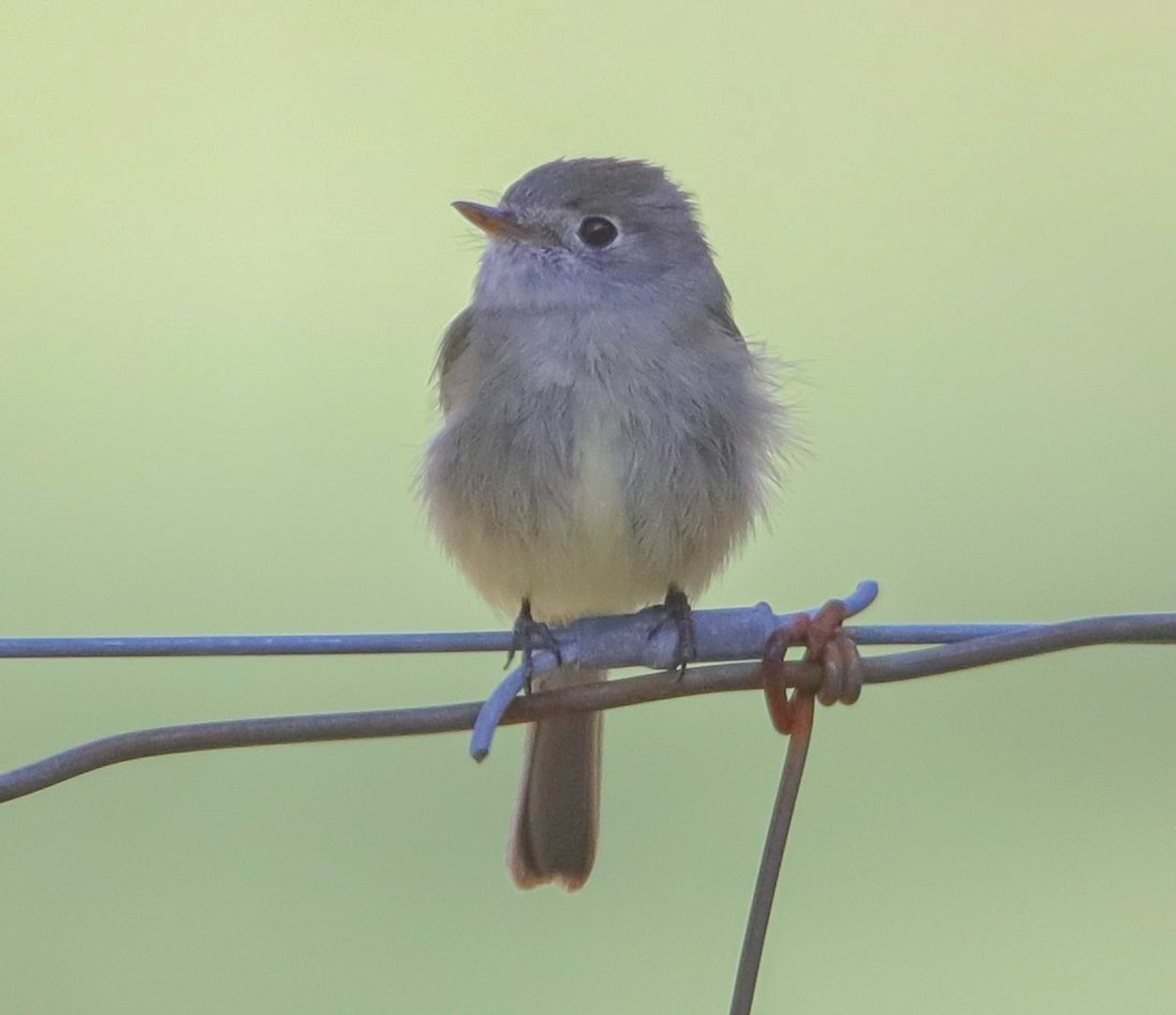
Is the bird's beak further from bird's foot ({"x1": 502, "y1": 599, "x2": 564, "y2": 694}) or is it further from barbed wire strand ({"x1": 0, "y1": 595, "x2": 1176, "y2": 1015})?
barbed wire strand ({"x1": 0, "y1": 595, "x2": 1176, "y2": 1015})

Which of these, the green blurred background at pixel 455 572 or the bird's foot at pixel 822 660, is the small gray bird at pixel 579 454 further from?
the bird's foot at pixel 822 660

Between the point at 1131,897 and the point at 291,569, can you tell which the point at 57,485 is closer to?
the point at 291,569

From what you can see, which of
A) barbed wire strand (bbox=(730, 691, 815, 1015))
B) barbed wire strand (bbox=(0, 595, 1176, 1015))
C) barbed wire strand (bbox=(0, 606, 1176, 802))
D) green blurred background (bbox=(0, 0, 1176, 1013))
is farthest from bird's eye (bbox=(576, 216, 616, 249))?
barbed wire strand (bbox=(730, 691, 815, 1015))

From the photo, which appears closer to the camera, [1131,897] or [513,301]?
[513,301]

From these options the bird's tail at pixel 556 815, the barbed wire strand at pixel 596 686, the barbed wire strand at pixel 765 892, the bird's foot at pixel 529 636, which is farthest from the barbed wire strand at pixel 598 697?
the bird's tail at pixel 556 815

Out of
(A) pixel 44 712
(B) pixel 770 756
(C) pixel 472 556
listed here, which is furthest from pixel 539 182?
(A) pixel 44 712

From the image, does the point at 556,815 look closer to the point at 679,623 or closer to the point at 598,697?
the point at 679,623
